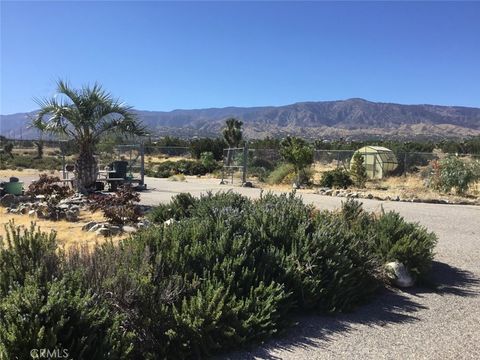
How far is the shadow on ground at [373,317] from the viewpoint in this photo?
481 cm

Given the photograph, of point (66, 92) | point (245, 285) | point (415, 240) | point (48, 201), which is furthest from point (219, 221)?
point (66, 92)

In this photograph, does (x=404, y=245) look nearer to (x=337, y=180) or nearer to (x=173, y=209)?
(x=173, y=209)

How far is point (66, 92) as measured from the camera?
54.4 feet

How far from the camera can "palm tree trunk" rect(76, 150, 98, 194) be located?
17.0 metres

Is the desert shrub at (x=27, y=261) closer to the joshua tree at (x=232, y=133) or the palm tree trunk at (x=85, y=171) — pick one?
the palm tree trunk at (x=85, y=171)

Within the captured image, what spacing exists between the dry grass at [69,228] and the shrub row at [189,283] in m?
2.94

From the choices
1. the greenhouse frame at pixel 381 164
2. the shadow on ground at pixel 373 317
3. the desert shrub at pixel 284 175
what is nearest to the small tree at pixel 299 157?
the desert shrub at pixel 284 175

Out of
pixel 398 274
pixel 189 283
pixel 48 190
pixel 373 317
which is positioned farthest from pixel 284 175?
pixel 189 283

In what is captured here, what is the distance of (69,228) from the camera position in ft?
36.1

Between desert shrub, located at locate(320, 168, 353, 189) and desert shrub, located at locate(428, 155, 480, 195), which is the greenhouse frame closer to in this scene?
desert shrub, located at locate(320, 168, 353, 189)

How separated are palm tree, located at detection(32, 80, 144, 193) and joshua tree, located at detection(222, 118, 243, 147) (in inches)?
1318

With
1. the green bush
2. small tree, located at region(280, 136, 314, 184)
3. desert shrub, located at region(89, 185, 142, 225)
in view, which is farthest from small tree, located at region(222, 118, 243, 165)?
the green bush

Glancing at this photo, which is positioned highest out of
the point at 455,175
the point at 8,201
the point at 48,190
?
the point at 455,175

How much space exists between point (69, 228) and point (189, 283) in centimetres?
688
